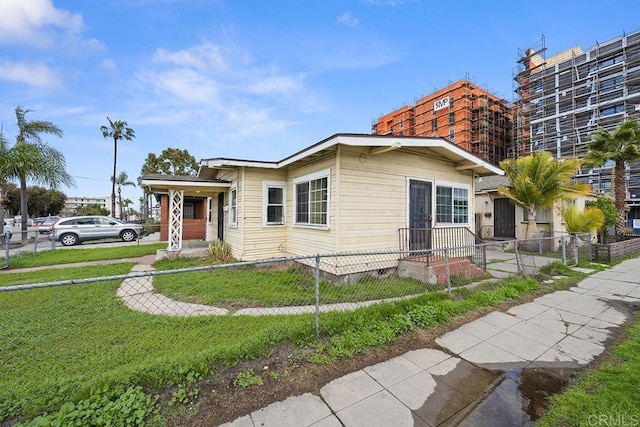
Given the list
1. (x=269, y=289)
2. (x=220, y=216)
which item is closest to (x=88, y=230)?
(x=220, y=216)

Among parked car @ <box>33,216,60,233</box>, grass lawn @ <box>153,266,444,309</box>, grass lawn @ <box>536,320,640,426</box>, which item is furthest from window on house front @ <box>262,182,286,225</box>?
parked car @ <box>33,216,60,233</box>

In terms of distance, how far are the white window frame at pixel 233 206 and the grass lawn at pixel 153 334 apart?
3.16 m

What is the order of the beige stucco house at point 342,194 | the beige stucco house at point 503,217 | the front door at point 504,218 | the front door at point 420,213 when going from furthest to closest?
the front door at point 504,218 < the beige stucco house at point 503,217 < the front door at point 420,213 < the beige stucco house at point 342,194

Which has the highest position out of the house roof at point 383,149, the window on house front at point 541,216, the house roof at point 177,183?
the house roof at point 383,149

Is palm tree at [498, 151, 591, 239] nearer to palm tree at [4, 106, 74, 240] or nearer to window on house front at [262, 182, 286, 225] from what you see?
window on house front at [262, 182, 286, 225]

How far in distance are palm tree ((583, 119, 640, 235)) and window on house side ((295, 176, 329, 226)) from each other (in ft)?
43.1

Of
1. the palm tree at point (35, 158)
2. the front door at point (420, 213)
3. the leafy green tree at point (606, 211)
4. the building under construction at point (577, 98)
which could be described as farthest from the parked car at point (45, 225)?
the building under construction at point (577, 98)

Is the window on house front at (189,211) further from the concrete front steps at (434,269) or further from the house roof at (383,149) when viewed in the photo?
the concrete front steps at (434,269)

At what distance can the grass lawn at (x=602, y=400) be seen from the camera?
2055 millimetres

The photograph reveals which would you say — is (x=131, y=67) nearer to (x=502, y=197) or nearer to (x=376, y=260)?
(x=376, y=260)

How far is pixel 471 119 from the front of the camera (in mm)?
40938

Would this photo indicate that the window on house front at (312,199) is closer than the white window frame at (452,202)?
Yes

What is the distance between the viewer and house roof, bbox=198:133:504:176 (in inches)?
228

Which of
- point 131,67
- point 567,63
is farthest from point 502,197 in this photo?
point 567,63
